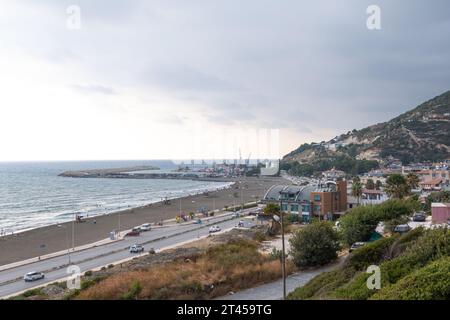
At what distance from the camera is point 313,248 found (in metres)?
17.4

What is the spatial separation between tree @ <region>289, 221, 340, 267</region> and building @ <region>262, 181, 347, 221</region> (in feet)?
44.1

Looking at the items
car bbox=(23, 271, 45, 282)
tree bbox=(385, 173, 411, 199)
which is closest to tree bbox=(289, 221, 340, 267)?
car bbox=(23, 271, 45, 282)

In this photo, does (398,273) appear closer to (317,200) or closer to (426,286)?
(426,286)

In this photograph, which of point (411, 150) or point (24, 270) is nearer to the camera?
point (24, 270)

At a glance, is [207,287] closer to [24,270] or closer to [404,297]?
[404,297]

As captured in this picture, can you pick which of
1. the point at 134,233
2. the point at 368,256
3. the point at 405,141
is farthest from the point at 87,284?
the point at 405,141

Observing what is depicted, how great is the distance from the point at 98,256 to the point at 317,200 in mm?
17660

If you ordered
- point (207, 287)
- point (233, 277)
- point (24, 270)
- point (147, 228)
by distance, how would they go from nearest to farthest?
point (207, 287) → point (233, 277) → point (24, 270) → point (147, 228)

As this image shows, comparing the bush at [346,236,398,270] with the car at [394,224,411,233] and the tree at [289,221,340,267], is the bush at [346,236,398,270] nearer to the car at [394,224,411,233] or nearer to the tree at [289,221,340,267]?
the tree at [289,221,340,267]

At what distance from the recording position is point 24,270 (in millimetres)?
21172

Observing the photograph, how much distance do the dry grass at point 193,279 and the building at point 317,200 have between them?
14847mm

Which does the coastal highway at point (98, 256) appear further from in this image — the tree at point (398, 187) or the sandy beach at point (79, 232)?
the tree at point (398, 187)
